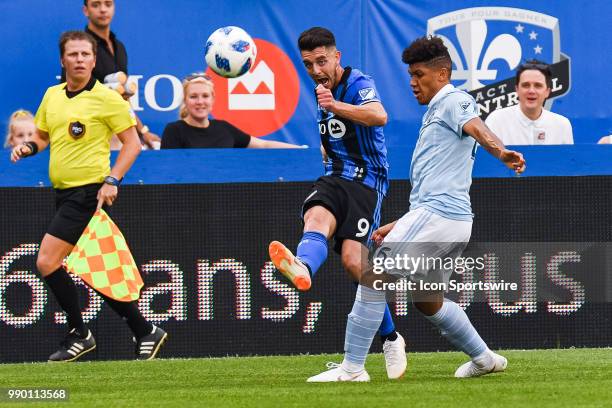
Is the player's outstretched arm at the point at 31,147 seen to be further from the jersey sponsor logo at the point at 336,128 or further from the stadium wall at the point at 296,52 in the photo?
the stadium wall at the point at 296,52

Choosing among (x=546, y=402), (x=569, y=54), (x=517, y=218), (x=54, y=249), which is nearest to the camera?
(x=546, y=402)

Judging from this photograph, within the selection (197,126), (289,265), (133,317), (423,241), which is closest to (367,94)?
(423,241)

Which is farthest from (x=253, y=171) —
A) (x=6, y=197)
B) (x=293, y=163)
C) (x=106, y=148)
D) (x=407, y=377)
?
(x=407, y=377)

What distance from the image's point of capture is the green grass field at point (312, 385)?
24.0 ft

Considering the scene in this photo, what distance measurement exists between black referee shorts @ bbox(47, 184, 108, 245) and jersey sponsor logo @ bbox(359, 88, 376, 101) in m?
2.49

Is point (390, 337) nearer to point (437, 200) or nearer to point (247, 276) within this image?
point (437, 200)

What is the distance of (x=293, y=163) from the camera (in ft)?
36.5

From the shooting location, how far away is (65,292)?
1038 centimetres

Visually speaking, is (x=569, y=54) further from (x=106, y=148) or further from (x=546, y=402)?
(x=546, y=402)

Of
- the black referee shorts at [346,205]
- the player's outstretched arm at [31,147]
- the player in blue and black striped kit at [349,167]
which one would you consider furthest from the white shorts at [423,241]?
the player's outstretched arm at [31,147]

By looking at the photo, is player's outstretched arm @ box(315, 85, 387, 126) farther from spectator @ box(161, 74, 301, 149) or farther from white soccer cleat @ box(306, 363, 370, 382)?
spectator @ box(161, 74, 301, 149)

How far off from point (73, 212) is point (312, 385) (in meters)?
3.10

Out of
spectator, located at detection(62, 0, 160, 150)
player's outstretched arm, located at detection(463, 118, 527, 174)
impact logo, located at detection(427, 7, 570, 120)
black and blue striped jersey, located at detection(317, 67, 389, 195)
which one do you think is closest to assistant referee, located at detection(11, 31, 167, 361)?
black and blue striped jersey, located at detection(317, 67, 389, 195)

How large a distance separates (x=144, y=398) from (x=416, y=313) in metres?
3.84
